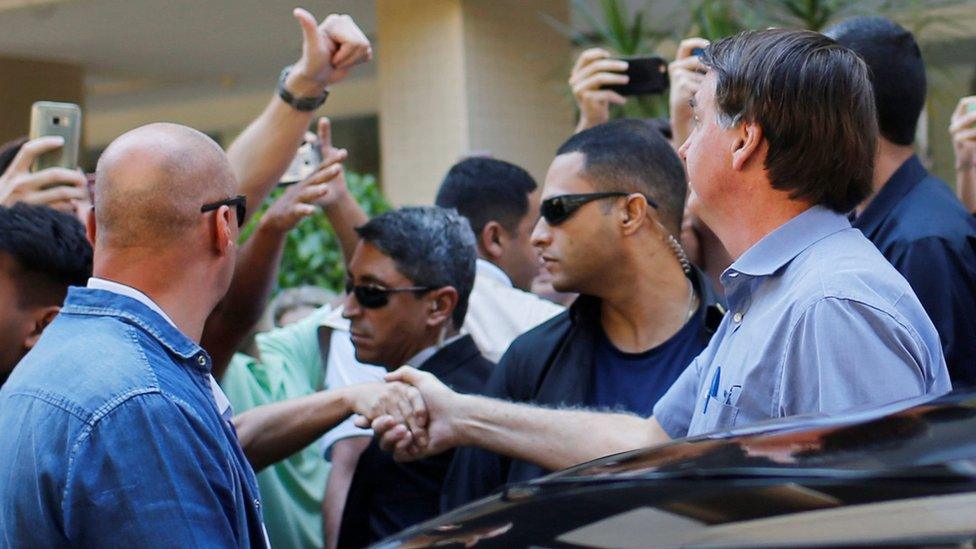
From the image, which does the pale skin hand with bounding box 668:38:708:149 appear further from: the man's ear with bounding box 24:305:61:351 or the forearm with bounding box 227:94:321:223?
the man's ear with bounding box 24:305:61:351

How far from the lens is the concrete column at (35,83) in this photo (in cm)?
1391

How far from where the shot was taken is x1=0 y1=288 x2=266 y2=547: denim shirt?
232 cm

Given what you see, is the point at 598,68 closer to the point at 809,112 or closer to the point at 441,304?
the point at 441,304

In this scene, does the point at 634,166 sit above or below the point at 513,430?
above

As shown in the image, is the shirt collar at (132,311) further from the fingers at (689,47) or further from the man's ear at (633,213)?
the fingers at (689,47)

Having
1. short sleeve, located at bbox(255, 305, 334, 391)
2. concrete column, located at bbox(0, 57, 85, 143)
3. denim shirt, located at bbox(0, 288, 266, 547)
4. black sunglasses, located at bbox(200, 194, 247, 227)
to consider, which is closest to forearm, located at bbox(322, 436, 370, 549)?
short sleeve, located at bbox(255, 305, 334, 391)

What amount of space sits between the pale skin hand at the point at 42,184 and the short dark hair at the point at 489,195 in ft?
6.53

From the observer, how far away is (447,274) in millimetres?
4516

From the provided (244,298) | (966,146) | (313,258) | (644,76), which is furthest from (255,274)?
(313,258)

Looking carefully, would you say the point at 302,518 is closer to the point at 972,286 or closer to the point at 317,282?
the point at 972,286

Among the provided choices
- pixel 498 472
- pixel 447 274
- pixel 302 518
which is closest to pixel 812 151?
pixel 498 472

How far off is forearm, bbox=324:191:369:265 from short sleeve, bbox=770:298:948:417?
9.98 ft

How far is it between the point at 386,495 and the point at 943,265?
188cm

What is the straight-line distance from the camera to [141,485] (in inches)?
91.5
